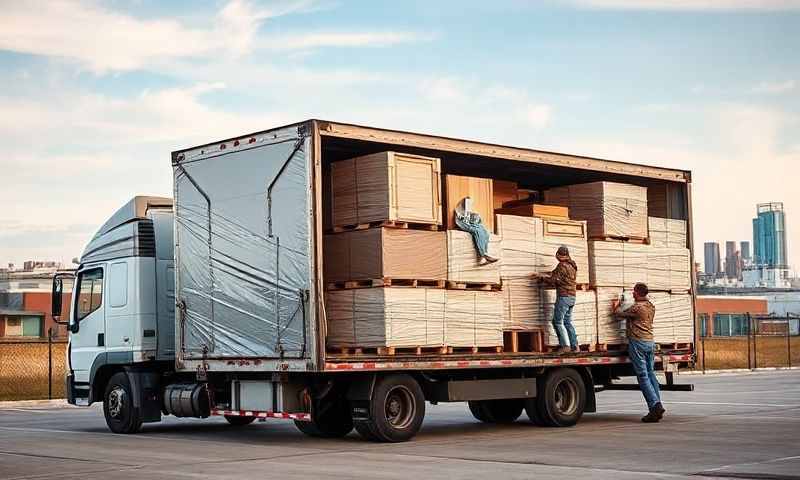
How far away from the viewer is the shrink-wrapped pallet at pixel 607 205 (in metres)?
17.6

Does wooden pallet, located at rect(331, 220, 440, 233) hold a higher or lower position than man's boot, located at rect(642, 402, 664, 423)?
higher

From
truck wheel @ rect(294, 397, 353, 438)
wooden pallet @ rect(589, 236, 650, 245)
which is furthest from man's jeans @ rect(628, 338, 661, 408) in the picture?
truck wheel @ rect(294, 397, 353, 438)

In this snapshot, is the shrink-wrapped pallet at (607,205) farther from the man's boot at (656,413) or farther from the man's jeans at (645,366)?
the man's boot at (656,413)

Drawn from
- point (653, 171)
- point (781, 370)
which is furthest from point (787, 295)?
point (653, 171)

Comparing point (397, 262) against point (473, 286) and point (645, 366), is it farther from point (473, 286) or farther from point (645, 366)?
point (645, 366)

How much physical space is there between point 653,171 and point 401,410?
6.55 meters

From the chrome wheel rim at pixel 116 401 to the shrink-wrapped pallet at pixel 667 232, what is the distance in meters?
8.62

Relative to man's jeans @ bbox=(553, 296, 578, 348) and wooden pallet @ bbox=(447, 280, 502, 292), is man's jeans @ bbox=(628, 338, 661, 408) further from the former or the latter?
wooden pallet @ bbox=(447, 280, 502, 292)

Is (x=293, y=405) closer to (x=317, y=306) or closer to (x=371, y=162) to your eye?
(x=317, y=306)

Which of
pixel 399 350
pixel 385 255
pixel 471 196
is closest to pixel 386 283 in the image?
pixel 385 255

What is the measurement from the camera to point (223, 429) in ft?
58.1

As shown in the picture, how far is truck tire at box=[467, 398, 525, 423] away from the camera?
1819cm

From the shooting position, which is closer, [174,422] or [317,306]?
[317,306]

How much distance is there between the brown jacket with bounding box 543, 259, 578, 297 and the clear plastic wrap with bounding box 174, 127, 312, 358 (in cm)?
415
